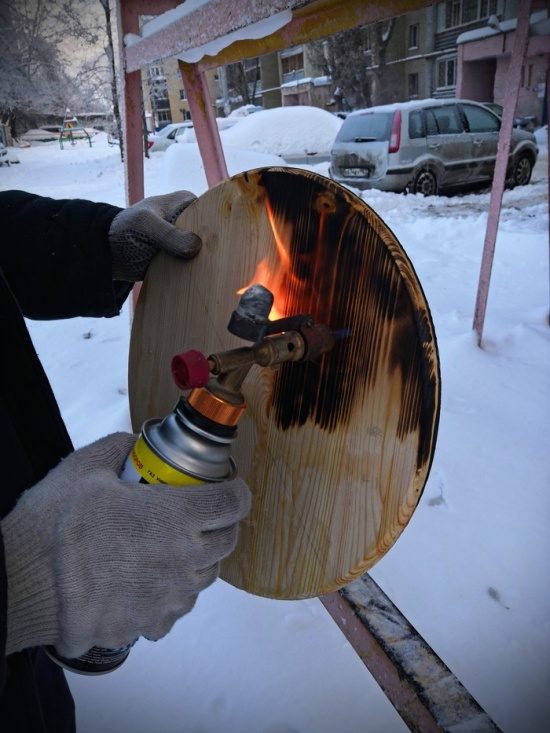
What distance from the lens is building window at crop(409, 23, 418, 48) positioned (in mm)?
11282

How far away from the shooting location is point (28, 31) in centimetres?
483

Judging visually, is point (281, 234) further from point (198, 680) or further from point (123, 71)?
point (123, 71)

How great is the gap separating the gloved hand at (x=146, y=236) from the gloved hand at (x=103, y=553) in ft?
1.85

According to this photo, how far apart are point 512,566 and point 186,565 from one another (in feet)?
4.59

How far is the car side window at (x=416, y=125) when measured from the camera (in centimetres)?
730

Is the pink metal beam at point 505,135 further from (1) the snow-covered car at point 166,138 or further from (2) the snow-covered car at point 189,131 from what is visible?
(1) the snow-covered car at point 166,138

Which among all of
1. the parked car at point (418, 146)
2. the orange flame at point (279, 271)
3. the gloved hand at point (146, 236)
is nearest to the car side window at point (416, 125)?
the parked car at point (418, 146)

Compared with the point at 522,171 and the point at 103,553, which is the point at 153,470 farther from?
the point at 522,171

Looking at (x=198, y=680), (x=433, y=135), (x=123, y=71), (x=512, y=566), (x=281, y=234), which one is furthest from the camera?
(x=433, y=135)

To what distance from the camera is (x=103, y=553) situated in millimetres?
693

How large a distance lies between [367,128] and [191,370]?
8.10m

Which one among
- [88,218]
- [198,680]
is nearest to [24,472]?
[88,218]

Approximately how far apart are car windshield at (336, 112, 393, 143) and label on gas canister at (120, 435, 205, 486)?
308 inches

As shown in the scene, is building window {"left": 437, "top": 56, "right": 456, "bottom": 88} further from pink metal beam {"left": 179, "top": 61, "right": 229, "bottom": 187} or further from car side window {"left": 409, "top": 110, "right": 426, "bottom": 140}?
pink metal beam {"left": 179, "top": 61, "right": 229, "bottom": 187}
